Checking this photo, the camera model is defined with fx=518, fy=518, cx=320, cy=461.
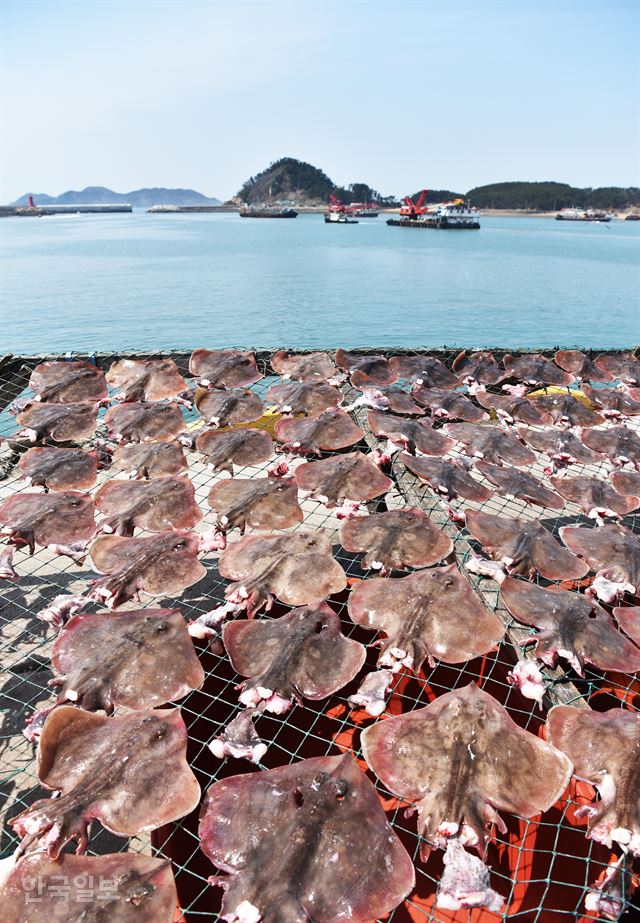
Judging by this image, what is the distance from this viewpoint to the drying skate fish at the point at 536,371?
868cm

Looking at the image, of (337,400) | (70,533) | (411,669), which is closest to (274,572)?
(411,669)

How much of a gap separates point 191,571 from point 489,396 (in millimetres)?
5696

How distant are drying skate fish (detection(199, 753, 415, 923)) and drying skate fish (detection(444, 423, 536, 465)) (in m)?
4.37

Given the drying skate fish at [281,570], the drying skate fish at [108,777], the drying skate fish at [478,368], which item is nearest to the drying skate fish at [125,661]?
the drying skate fish at [108,777]

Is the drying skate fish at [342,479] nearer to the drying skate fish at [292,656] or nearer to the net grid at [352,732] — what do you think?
the net grid at [352,732]

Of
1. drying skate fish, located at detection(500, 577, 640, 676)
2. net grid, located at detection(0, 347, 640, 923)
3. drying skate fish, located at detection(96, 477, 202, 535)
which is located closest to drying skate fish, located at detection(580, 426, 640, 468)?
net grid, located at detection(0, 347, 640, 923)

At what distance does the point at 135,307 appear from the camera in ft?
94.1

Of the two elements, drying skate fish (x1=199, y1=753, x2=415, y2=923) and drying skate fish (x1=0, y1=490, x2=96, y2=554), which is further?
drying skate fish (x1=0, y1=490, x2=96, y2=554)

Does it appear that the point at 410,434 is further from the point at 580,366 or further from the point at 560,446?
the point at 580,366

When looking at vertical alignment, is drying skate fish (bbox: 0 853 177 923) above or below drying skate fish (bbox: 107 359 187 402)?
below

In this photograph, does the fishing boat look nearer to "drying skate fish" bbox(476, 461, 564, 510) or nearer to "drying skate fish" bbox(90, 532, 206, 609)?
"drying skate fish" bbox(476, 461, 564, 510)

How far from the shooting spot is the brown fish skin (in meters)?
8.07

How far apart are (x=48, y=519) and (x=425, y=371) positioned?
5922mm

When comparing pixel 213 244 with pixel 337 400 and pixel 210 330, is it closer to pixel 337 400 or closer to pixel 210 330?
pixel 210 330
